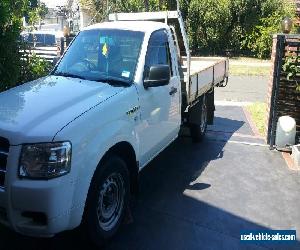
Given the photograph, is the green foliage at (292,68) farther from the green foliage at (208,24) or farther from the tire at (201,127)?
the green foliage at (208,24)

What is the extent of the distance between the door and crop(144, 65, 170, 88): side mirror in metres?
Result: 0.11

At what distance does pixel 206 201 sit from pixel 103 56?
2.42m

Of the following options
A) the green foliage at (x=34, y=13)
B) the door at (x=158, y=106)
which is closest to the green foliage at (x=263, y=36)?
the green foliage at (x=34, y=13)

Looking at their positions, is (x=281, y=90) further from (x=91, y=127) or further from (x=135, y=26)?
(x=91, y=127)

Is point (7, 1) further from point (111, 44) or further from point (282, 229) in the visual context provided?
point (282, 229)

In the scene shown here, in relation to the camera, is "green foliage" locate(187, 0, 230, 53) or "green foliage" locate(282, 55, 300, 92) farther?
"green foliage" locate(187, 0, 230, 53)

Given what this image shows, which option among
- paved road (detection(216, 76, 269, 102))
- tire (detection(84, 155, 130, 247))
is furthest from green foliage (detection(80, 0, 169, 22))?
tire (detection(84, 155, 130, 247))

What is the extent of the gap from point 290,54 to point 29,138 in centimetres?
592

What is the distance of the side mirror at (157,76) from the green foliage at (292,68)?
3.78m

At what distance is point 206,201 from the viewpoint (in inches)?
220

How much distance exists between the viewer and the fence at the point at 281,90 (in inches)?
303

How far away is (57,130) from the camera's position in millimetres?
3617

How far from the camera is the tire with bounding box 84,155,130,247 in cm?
397

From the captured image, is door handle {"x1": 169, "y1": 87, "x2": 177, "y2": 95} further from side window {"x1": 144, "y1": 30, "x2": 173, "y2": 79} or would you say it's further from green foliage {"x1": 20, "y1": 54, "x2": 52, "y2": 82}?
green foliage {"x1": 20, "y1": 54, "x2": 52, "y2": 82}
